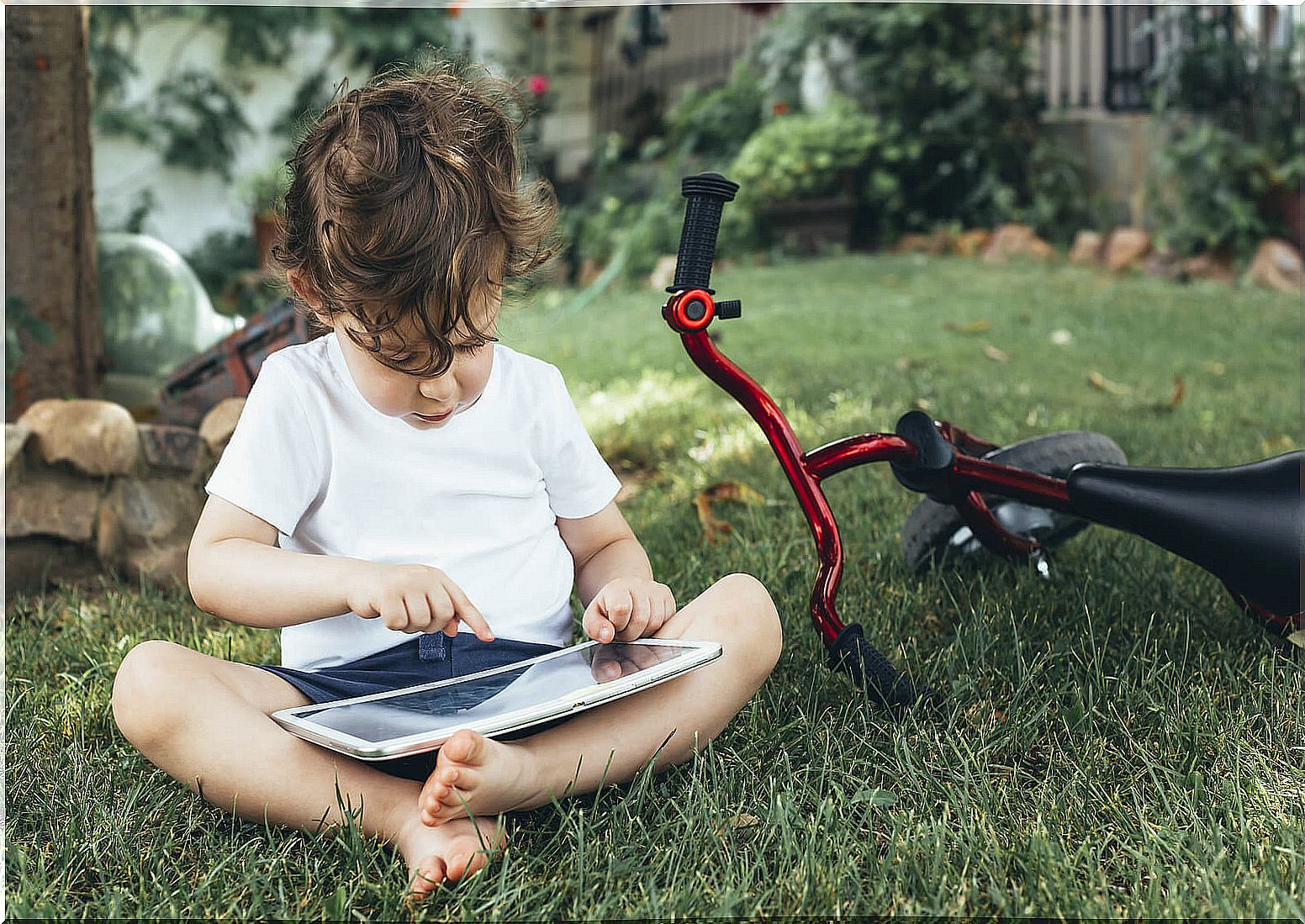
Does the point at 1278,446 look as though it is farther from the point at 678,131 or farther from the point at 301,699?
the point at 678,131

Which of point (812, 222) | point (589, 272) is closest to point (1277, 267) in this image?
point (812, 222)

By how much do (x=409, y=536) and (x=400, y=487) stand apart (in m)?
0.06

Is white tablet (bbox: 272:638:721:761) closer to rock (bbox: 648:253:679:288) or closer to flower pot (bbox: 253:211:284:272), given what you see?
rock (bbox: 648:253:679:288)

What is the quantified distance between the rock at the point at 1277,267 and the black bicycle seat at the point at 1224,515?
464 centimetres

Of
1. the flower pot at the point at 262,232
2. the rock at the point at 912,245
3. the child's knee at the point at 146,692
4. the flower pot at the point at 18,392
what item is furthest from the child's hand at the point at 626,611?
the flower pot at the point at 262,232

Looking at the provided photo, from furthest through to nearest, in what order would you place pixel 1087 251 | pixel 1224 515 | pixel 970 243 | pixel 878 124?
pixel 878 124 < pixel 970 243 < pixel 1087 251 < pixel 1224 515

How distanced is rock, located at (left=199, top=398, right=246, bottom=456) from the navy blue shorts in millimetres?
951

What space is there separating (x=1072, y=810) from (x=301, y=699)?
0.89 meters

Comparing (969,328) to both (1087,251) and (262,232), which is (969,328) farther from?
(262,232)

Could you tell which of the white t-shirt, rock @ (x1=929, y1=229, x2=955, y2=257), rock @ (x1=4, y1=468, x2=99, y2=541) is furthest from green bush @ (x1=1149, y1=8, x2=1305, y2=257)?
rock @ (x1=4, y1=468, x2=99, y2=541)

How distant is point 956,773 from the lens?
134cm

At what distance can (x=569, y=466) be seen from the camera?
5.10 ft

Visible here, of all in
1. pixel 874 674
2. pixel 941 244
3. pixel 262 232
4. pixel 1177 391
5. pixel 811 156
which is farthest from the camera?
pixel 262 232

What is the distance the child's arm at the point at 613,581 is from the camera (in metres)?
1.38
